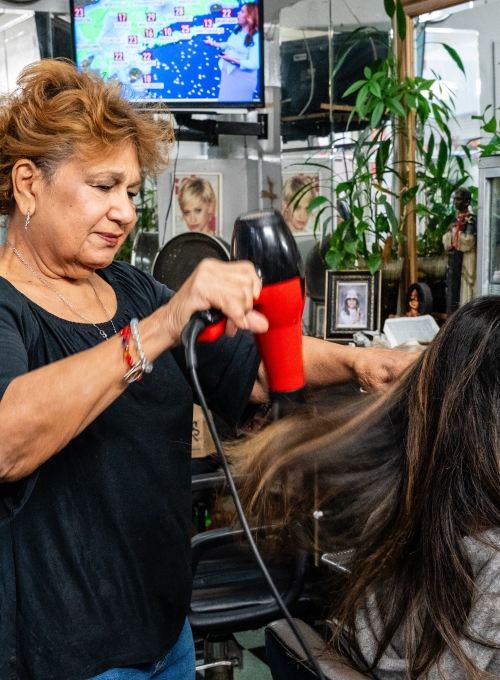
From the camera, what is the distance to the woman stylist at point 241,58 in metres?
3.52

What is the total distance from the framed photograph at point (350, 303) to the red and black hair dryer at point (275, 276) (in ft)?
6.41

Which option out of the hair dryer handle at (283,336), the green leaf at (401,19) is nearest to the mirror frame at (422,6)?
the green leaf at (401,19)

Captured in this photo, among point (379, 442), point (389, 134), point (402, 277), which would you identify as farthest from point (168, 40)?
point (379, 442)

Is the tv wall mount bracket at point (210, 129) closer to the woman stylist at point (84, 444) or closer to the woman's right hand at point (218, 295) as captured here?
the woman stylist at point (84, 444)

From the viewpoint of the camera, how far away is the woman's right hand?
1.00m

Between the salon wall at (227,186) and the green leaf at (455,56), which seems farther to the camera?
the salon wall at (227,186)

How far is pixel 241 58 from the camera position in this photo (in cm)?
356

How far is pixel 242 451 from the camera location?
65.1 inches

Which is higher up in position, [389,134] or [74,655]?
[389,134]

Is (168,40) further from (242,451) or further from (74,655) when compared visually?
(74,655)

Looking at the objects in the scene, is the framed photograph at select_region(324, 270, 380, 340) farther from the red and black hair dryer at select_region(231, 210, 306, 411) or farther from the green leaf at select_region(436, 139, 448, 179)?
the red and black hair dryer at select_region(231, 210, 306, 411)

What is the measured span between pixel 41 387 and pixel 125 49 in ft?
9.31

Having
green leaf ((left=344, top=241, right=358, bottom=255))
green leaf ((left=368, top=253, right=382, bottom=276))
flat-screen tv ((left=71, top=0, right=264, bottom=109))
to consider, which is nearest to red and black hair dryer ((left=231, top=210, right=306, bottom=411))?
green leaf ((left=368, top=253, right=382, bottom=276))

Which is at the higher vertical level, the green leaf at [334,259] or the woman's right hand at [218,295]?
the woman's right hand at [218,295]
